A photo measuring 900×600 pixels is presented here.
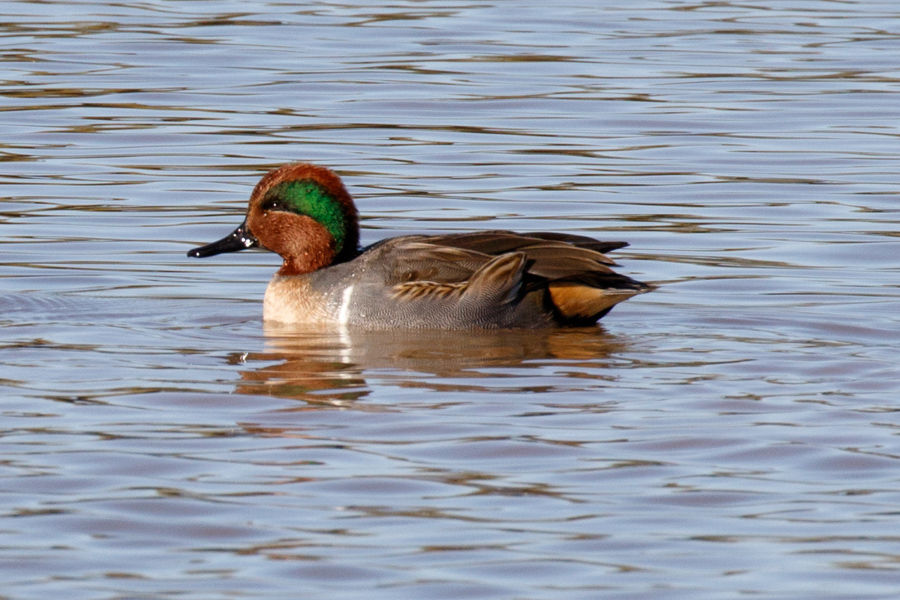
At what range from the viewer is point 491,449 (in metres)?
7.14

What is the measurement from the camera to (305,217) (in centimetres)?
1022

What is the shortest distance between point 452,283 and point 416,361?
734mm

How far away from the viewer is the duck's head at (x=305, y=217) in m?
10.2

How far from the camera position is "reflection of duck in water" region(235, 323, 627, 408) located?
27.6 ft

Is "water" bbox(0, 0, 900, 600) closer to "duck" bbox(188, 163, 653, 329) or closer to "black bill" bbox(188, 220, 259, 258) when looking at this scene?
"duck" bbox(188, 163, 653, 329)

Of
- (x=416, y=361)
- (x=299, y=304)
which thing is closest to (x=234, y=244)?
(x=299, y=304)

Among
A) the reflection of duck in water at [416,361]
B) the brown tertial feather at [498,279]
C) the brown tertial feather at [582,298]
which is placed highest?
the brown tertial feather at [498,279]

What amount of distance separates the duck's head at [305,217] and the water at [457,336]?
44 cm

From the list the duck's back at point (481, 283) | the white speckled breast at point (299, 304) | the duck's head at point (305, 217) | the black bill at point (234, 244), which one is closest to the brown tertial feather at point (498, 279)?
the duck's back at point (481, 283)

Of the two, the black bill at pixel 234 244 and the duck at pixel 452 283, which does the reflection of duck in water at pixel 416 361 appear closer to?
the duck at pixel 452 283

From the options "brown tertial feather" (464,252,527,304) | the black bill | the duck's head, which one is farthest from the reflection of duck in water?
the black bill

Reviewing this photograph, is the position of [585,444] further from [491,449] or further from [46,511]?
[46,511]

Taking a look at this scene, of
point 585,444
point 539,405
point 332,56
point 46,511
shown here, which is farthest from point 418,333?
point 332,56

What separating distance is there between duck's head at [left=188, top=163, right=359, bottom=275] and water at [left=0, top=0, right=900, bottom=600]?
1.44 feet
